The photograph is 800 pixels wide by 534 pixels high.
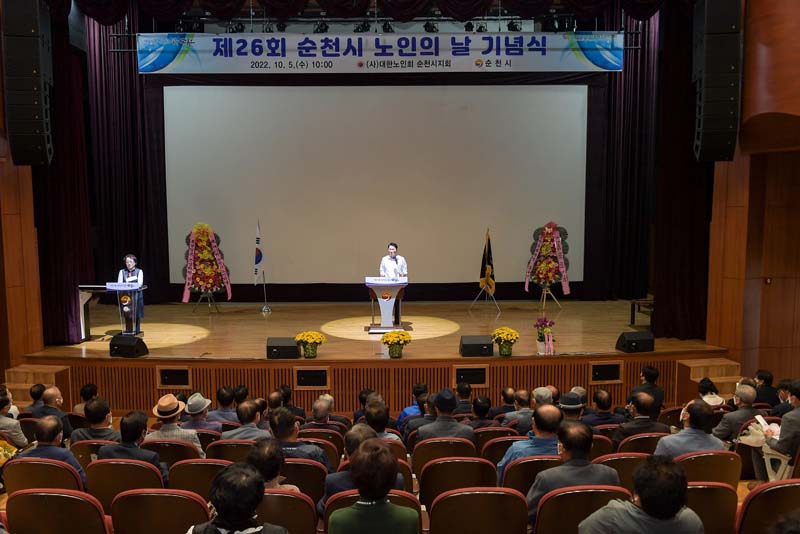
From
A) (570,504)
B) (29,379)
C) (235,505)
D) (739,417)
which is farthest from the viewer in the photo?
(29,379)

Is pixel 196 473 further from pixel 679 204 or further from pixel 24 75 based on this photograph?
pixel 679 204

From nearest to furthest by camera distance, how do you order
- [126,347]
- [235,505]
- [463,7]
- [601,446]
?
[235,505]
[601,446]
[126,347]
[463,7]

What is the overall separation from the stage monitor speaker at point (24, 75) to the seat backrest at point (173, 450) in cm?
509

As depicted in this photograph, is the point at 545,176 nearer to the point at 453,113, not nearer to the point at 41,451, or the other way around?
the point at 453,113

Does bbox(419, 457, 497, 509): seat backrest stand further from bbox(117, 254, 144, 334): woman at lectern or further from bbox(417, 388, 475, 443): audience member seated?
bbox(117, 254, 144, 334): woman at lectern

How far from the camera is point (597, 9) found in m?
Answer: 10.1

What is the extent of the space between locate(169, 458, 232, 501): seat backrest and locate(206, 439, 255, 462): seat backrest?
1.83 ft

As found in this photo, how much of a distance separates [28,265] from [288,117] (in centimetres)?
583

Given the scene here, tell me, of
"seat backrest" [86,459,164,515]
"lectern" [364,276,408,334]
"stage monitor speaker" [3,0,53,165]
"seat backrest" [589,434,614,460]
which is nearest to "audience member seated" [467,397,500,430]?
"seat backrest" [589,434,614,460]

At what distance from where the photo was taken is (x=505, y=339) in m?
9.12

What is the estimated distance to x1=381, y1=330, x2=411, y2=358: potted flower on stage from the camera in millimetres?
9031

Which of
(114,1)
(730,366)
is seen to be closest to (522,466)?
(730,366)

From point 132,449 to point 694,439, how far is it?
3.30m

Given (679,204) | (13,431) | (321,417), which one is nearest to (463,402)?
(321,417)
